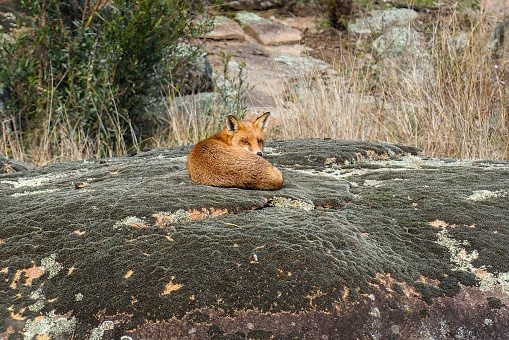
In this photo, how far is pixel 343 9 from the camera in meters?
17.3

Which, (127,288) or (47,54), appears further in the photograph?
(47,54)

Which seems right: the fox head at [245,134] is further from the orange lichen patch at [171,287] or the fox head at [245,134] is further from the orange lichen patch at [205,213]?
the orange lichen patch at [171,287]

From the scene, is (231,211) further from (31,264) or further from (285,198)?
(31,264)

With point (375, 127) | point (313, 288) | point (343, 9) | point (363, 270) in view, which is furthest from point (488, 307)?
point (343, 9)

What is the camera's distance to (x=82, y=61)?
8.49 meters

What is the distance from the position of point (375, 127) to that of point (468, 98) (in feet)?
4.18

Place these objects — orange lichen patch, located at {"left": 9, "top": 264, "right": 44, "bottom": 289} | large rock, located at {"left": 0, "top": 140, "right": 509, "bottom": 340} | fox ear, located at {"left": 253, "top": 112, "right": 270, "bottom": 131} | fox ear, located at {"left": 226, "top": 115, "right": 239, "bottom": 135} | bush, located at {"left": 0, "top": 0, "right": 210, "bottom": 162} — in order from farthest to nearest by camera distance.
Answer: bush, located at {"left": 0, "top": 0, "right": 210, "bottom": 162} < fox ear, located at {"left": 253, "top": 112, "right": 270, "bottom": 131} < fox ear, located at {"left": 226, "top": 115, "right": 239, "bottom": 135} < orange lichen patch, located at {"left": 9, "top": 264, "right": 44, "bottom": 289} < large rock, located at {"left": 0, "top": 140, "right": 509, "bottom": 340}

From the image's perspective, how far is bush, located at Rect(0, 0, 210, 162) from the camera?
26.7 ft

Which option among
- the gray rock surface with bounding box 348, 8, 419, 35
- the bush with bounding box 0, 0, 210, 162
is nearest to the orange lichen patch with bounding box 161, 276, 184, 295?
the bush with bounding box 0, 0, 210, 162

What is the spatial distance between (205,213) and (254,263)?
0.51 m

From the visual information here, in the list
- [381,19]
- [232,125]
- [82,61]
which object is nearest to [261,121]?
[232,125]

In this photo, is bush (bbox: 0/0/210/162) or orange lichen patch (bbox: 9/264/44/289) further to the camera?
bush (bbox: 0/0/210/162)

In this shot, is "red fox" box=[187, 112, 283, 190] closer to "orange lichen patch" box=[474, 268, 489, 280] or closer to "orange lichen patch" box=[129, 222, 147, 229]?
"orange lichen patch" box=[129, 222, 147, 229]

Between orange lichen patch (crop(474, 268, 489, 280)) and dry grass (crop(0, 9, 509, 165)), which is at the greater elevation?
dry grass (crop(0, 9, 509, 165))
